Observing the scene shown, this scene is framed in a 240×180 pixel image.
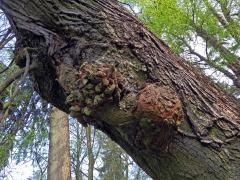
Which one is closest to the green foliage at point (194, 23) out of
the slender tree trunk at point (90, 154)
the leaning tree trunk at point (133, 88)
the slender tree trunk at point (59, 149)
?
the leaning tree trunk at point (133, 88)

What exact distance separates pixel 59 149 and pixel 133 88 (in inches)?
199

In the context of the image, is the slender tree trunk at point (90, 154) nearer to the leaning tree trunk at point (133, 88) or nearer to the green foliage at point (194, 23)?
the green foliage at point (194, 23)

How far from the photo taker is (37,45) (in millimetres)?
1910

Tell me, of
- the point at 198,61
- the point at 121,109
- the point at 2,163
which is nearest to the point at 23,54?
the point at 121,109

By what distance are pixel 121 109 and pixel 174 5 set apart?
2.56m

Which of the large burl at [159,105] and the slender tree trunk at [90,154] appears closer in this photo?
the large burl at [159,105]

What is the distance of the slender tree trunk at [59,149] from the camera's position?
20.7 ft

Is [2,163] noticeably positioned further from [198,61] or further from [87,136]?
[87,136]

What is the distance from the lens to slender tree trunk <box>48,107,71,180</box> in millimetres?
6312

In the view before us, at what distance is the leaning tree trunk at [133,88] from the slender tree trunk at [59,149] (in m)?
4.59

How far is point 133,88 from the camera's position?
1.68m

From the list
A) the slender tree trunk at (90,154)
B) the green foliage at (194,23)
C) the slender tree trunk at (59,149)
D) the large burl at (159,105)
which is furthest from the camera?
the slender tree trunk at (90,154)

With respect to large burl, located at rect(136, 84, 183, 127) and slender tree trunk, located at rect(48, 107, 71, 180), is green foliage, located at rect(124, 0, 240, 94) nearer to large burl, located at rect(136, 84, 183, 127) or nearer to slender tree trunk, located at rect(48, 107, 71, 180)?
large burl, located at rect(136, 84, 183, 127)

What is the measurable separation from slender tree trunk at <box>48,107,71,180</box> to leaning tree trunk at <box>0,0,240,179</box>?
15.1 ft
